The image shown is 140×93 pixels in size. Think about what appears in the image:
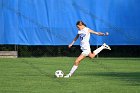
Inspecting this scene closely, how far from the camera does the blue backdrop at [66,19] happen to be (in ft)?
86.5

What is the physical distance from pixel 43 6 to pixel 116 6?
12.9 feet

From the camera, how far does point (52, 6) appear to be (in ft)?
87.5

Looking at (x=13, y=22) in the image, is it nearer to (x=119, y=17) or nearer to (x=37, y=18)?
(x=37, y=18)

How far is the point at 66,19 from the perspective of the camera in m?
26.6

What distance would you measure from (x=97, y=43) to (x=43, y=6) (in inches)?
138

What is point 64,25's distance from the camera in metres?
26.5

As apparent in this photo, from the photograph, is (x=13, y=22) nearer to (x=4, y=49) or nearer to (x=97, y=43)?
(x=4, y=49)

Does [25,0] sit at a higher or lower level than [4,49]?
higher

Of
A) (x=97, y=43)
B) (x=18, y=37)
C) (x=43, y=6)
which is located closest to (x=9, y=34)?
(x=18, y=37)

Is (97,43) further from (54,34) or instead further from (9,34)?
(9,34)

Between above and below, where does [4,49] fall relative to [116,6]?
below

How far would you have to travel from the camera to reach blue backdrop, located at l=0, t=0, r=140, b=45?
26.4m

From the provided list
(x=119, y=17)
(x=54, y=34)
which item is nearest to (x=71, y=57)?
(x=54, y=34)

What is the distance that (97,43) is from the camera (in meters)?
26.5
